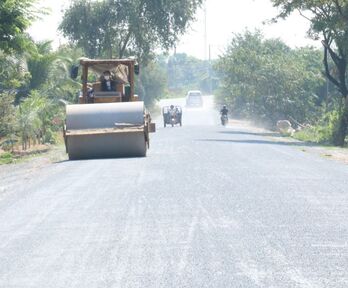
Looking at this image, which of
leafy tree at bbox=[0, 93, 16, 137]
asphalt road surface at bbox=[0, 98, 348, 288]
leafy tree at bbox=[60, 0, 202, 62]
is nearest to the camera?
asphalt road surface at bbox=[0, 98, 348, 288]

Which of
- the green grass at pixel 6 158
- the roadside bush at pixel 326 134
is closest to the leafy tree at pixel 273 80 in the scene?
the roadside bush at pixel 326 134

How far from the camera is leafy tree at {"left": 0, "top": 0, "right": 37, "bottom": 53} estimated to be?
26719 mm

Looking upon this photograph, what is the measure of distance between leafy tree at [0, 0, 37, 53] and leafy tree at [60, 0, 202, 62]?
4067 cm

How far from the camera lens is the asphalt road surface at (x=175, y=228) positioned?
9.60 m

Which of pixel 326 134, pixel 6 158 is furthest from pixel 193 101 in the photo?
pixel 6 158

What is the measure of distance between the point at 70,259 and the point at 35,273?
2.42 feet

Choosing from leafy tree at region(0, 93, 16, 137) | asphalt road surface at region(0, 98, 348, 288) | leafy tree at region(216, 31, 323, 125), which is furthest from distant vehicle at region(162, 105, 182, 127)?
asphalt road surface at region(0, 98, 348, 288)

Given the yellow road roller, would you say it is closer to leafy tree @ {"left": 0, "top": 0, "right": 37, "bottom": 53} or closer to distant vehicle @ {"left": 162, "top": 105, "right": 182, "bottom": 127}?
leafy tree @ {"left": 0, "top": 0, "right": 37, "bottom": 53}

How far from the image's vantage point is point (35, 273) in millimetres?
9891

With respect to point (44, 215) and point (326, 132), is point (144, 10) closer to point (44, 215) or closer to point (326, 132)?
point (326, 132)

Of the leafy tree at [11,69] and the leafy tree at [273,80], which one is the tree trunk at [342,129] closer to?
the leafy tree at [11,69]

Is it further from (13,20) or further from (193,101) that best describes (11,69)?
(193,101)

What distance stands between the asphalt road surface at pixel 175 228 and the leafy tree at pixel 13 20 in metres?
6.14

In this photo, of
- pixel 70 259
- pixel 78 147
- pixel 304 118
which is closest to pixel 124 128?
pixel 78 147
